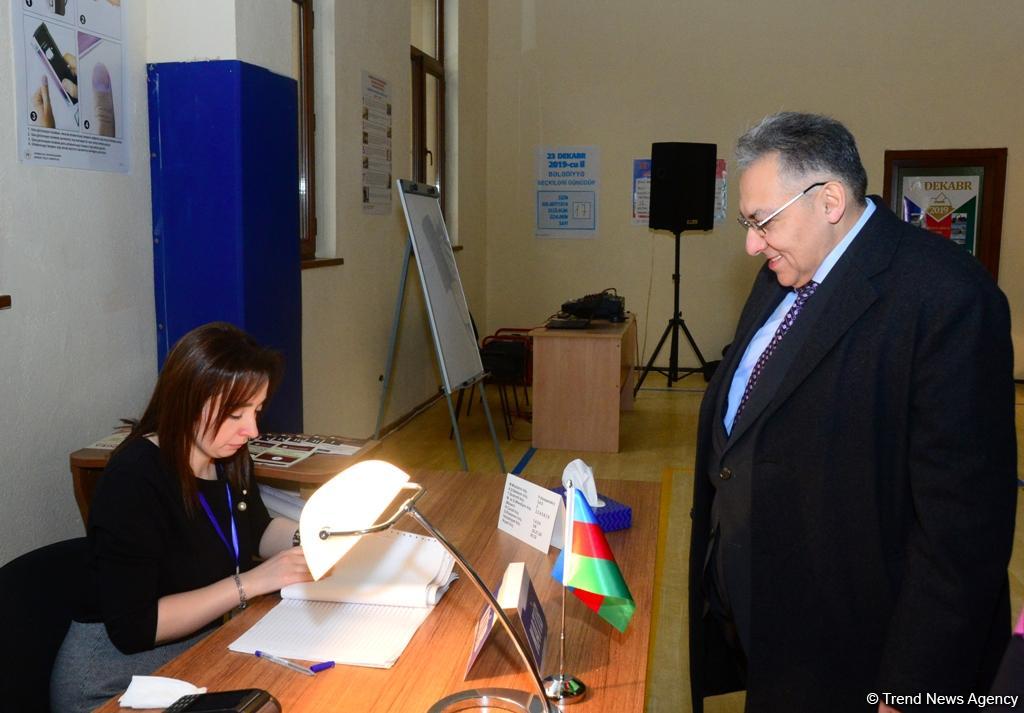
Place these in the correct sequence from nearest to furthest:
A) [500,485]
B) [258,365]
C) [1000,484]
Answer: [1000,484]
[258,365]
[500,485]

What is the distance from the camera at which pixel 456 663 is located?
1502mm

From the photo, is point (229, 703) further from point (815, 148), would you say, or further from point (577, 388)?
point (577, 388)

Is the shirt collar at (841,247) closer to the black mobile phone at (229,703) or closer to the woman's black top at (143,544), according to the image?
the black mobile phone at (229,703)

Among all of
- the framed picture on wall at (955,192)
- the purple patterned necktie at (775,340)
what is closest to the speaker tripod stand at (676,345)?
the framed picture on wall at (955,192)

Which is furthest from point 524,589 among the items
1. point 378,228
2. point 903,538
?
point 378,228

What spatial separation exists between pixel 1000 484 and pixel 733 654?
36.4 inches

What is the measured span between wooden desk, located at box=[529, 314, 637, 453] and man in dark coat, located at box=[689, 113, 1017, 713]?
363 cm

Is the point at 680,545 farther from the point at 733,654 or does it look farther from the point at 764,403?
the point at 764,403

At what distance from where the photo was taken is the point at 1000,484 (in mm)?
1426

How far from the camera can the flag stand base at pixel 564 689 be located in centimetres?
139

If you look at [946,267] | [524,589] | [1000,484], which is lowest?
[524,589]

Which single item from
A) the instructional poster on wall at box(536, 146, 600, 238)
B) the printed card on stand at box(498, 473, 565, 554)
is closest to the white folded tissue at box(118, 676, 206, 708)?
the printed card on stand at box(498, 473, 565, 554)

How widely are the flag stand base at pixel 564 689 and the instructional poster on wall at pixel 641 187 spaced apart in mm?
6926

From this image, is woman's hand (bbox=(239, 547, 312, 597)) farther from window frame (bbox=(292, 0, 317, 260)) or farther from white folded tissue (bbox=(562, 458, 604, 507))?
window frame (bbox=(292, 0, 317, 260))
